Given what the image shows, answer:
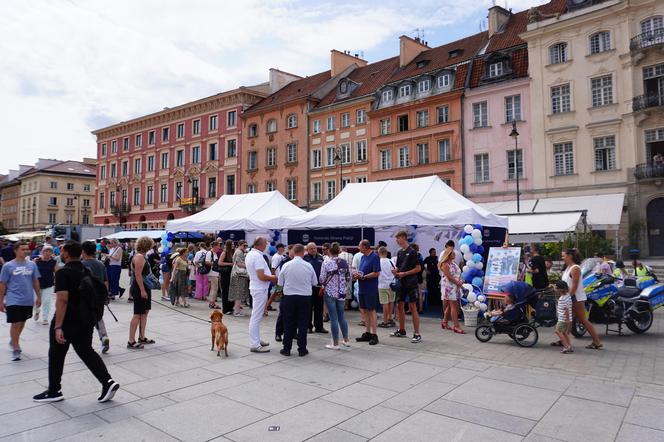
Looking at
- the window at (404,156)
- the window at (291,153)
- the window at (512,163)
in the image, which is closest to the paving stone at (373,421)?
the window at (512,163)

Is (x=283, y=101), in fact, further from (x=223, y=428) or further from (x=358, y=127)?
(x=223, y=428)

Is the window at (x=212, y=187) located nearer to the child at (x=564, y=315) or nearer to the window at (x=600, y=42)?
the window at (x=600, y=42)

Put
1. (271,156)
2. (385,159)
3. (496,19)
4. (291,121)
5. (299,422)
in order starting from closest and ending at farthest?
(299,422)
(496,19)
(385,159)
(291,121)
(271,156)

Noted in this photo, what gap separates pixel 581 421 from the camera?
4.68 metres

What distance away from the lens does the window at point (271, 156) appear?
41.9m

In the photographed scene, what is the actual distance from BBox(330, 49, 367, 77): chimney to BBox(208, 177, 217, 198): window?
606 inches

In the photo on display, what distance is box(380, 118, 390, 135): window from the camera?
34.7 metres

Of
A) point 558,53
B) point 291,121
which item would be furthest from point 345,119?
point 558,53

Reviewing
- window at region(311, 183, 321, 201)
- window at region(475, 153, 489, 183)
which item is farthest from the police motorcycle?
window at region(311, 183, 321, 201)

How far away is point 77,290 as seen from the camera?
200 inches

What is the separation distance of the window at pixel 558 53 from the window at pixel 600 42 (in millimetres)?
1420

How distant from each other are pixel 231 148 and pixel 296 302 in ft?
130

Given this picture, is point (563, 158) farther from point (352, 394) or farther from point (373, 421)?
point (373, 421)

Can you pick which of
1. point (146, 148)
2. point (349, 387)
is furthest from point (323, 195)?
point (349, 387)
